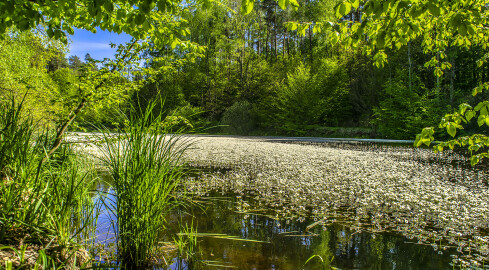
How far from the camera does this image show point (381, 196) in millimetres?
5277

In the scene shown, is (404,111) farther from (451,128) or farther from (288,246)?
(451,128)

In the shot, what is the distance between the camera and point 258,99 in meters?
35.8

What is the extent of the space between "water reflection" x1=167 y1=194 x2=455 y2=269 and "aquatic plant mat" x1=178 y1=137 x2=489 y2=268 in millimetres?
209

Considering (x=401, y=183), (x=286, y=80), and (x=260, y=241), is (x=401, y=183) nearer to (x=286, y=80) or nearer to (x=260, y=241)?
(x=260, y=241)

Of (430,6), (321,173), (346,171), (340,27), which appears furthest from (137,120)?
(346,171)

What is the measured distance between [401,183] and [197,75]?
112 ft

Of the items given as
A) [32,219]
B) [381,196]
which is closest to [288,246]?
[32,219]

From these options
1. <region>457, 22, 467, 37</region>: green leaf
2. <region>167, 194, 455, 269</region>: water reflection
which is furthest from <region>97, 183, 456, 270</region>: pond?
<region>457, 22, 467, 37</region>: green leaf

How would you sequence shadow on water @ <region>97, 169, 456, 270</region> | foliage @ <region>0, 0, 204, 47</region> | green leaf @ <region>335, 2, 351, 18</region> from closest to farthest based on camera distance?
green leaf @ <region>335, 2, 351, 18</region> < foliage @ <region>0, 0, 204, 47</region> < shadow on water @ <region>97, 169, 456, 270</region>

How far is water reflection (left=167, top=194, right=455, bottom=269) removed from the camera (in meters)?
2.82

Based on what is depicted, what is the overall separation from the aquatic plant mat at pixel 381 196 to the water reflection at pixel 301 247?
0.69 feet

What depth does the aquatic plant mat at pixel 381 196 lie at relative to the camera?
3.57 m

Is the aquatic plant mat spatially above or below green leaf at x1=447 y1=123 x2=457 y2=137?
below

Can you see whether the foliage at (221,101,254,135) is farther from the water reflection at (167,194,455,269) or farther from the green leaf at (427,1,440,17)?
the green leaf at (427,1,440,17)
